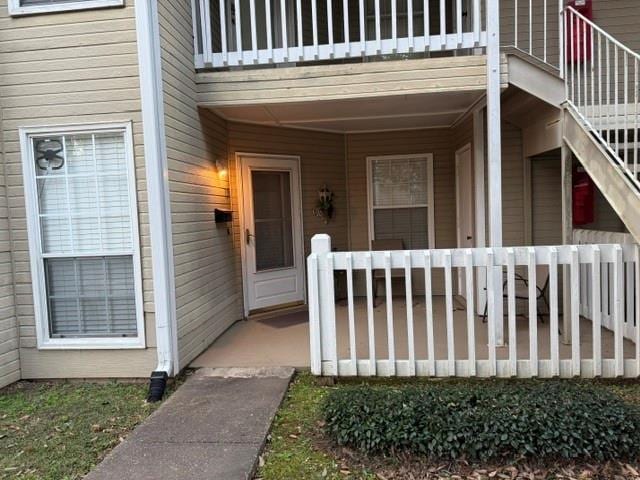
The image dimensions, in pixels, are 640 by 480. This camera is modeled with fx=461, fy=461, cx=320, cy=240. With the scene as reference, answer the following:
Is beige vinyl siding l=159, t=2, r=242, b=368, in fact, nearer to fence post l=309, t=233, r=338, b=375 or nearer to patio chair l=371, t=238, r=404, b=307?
fence post l=309, t=233, r=338, b=375

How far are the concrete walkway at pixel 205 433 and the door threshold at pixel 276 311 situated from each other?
6.30ft

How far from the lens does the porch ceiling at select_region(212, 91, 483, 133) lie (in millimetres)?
4609

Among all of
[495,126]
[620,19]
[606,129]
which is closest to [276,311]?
[495,126]

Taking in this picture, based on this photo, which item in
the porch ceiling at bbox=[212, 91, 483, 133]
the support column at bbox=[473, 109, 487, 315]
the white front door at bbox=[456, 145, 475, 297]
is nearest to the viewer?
the porch ceiling at bbox=[212, 91, 483, 133]

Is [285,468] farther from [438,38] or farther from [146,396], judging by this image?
[438,38]

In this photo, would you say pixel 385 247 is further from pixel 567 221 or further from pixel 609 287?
pixel 609 287

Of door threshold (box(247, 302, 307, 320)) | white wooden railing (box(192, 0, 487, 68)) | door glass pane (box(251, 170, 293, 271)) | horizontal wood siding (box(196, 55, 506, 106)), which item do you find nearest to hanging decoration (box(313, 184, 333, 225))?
door glass pane (box(251, 170, 293, 271))

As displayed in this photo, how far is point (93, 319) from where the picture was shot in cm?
387

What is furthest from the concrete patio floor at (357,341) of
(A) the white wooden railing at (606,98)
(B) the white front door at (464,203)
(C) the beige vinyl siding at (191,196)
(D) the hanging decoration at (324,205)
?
(A) the white wooden railing at (606,98)

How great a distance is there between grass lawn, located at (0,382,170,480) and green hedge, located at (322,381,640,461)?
4.82 feet

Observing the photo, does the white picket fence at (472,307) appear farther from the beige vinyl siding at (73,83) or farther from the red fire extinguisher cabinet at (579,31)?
the red fire extinguisher cabinet at (579,31)

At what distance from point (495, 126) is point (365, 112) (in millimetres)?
1561

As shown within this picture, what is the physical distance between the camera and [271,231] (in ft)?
19.6

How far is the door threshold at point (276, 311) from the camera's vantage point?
573 cm
